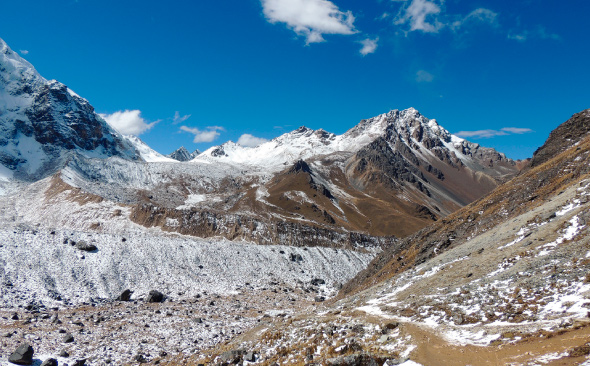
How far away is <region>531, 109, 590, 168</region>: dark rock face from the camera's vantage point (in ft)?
178

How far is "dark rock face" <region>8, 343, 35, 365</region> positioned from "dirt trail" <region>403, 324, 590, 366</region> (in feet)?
85.4

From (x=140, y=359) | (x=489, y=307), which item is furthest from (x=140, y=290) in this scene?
(x=489, y=307)

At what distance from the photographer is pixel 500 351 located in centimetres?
1501

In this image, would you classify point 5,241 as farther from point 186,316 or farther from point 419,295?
point 419,295

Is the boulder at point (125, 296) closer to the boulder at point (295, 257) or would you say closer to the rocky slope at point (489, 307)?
the rocky slope at point (489, 307)

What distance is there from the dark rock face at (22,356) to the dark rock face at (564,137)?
66.2 metres

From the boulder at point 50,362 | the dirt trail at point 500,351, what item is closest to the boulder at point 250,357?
the dirt trail at point 500,351

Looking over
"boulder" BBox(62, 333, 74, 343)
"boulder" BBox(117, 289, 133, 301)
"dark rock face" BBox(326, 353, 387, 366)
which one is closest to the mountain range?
"dark rock face" BBox(326, 353, 387, 366)

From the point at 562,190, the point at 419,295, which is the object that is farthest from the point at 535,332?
the point at 562,190

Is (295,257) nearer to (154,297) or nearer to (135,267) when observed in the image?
(135,267)

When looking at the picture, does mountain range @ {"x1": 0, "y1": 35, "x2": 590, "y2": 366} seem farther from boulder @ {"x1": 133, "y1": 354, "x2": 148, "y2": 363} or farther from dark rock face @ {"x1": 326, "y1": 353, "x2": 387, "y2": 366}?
boulder @ {"x1": 133, "y1": 354, "x2": 148, "y2": 363}

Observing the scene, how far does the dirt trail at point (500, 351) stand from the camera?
13431mm

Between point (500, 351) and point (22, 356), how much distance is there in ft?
97.7

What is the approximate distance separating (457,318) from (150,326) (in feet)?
95.1
